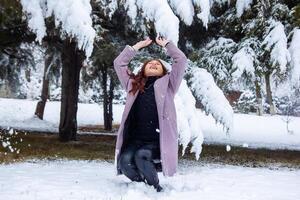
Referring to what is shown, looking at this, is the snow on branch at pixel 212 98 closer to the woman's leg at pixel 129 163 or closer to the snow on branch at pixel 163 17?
the snow on branch at pixel 163 17

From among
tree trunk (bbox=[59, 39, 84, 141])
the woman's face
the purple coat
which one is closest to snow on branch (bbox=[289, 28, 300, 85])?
the purple coat

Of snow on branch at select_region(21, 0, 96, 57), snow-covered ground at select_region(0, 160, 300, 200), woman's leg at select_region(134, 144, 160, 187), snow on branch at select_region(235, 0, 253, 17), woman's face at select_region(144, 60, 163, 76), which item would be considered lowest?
snow-covered ground at select_region(0, 160, 300, 200)

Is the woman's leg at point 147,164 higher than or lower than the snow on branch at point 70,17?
lower

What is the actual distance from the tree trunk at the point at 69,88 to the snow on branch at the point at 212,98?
4.61 metres

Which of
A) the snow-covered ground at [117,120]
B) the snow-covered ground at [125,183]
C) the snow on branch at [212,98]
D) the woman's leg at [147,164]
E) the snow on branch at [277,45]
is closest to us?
the snow-covered ground at [125,183]

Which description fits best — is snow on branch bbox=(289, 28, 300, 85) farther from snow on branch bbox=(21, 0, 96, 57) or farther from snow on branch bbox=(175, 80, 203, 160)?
snow on branch bbox=(21, 0, 96, 57)

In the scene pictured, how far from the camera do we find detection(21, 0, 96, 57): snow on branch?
809 cm

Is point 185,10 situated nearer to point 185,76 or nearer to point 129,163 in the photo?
point 185,76

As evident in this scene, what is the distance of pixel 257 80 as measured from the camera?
11539 mm

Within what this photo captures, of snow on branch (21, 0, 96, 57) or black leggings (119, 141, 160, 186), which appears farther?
snow on branch (21, 0, 96, 57)

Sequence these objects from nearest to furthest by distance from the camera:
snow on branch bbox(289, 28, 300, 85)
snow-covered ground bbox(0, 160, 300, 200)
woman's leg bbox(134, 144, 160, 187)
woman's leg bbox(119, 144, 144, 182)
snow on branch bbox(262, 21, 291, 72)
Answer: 1. snow-covered ground bbox(0, 160, 300, 200)
2. woman's leg bbox(134, 144, 160, 187)
3. woman's leg bbox(119, 144, 144, 182)
4. snow on branch bbox(262, 21, 291, 72)
5. snow on branch bbox(289, 28, 300, 85)

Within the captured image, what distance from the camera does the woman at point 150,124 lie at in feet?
20.5

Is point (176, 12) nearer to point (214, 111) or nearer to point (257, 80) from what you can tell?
point (214, 111)

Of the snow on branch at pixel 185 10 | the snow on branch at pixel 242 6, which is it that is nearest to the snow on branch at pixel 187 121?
the snow on branch at pixel 185 10
